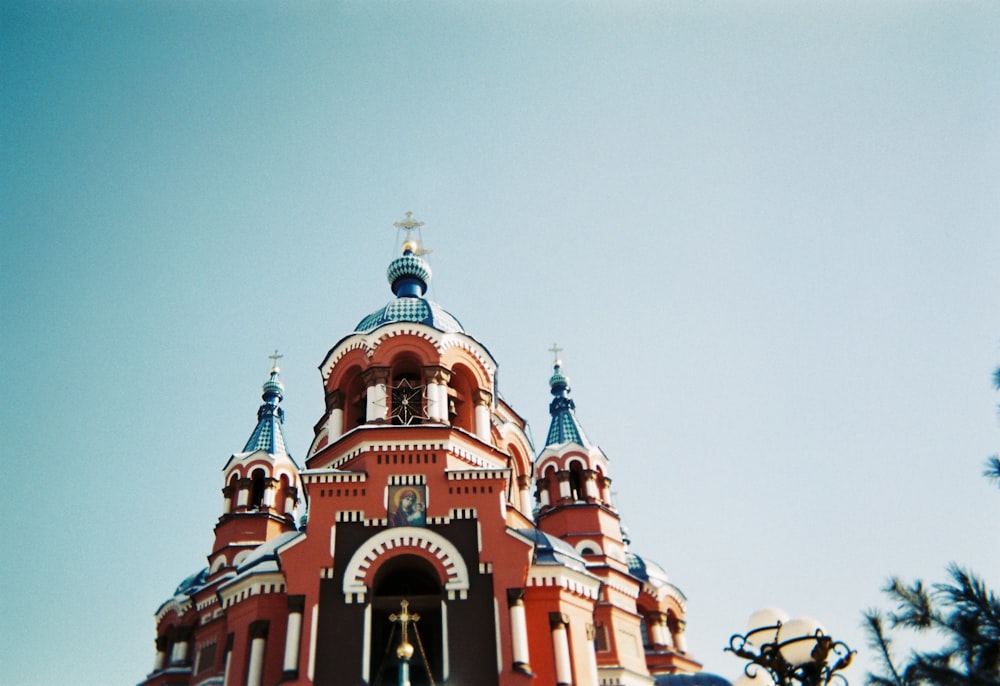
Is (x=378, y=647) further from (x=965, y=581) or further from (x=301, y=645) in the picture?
(x=965, y=581)

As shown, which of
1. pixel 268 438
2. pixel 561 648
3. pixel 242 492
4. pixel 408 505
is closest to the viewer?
pixel 561 648

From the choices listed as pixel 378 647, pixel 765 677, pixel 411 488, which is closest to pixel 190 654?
pixel 378 647

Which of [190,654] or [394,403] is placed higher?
[394,403]

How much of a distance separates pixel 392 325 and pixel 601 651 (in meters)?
9.14

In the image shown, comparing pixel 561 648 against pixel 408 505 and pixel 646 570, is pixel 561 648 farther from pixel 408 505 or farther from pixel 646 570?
pixel 646 570

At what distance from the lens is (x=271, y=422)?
2427 centimetres

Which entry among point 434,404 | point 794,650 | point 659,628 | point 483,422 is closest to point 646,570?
point 659,628

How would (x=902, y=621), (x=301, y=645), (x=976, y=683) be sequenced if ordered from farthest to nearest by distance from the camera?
(x=301, y=645) → (x=902, y=621) → (x=976, y=683)

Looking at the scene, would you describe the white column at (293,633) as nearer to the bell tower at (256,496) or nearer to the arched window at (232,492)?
the bell tower at (256,496)

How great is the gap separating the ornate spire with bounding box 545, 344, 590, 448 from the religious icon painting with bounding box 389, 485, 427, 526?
362 inches

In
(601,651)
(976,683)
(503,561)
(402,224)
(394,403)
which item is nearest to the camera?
(976,683)

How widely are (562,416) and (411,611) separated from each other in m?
11.1

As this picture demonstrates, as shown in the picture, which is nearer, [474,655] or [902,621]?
[902,621]

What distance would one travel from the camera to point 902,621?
5.59 metres
